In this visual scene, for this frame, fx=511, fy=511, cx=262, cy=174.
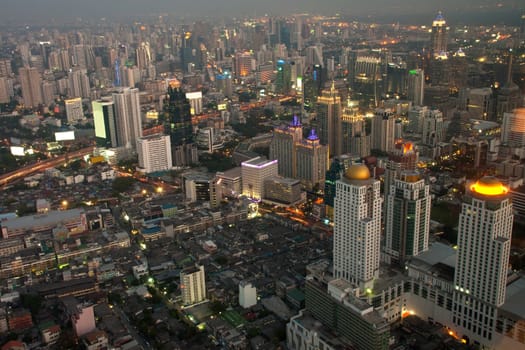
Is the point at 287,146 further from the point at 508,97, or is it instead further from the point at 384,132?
the point at 508,97

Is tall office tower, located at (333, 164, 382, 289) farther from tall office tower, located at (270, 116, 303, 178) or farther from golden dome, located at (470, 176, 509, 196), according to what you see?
tall office tower, located at (270, 116, 303, 178)

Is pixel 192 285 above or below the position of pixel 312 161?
below

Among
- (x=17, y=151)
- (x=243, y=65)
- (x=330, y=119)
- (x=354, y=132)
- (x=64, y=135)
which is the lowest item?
(x=17, y=151)

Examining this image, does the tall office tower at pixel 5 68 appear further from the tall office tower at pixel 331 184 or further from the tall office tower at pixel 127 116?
the tall office tower at pixel 331 184

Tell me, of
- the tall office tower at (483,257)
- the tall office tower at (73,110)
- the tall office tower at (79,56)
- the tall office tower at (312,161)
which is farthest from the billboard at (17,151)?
the tall office tower at (483,257)

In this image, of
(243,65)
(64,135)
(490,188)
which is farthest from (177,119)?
(243,65)

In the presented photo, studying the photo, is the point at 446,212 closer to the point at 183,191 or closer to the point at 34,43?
the point at 183,191

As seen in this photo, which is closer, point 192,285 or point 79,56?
point 192,285

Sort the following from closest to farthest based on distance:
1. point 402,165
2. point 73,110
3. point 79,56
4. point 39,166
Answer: point 402,165
point 39,166
point 73,110
point 79,56
